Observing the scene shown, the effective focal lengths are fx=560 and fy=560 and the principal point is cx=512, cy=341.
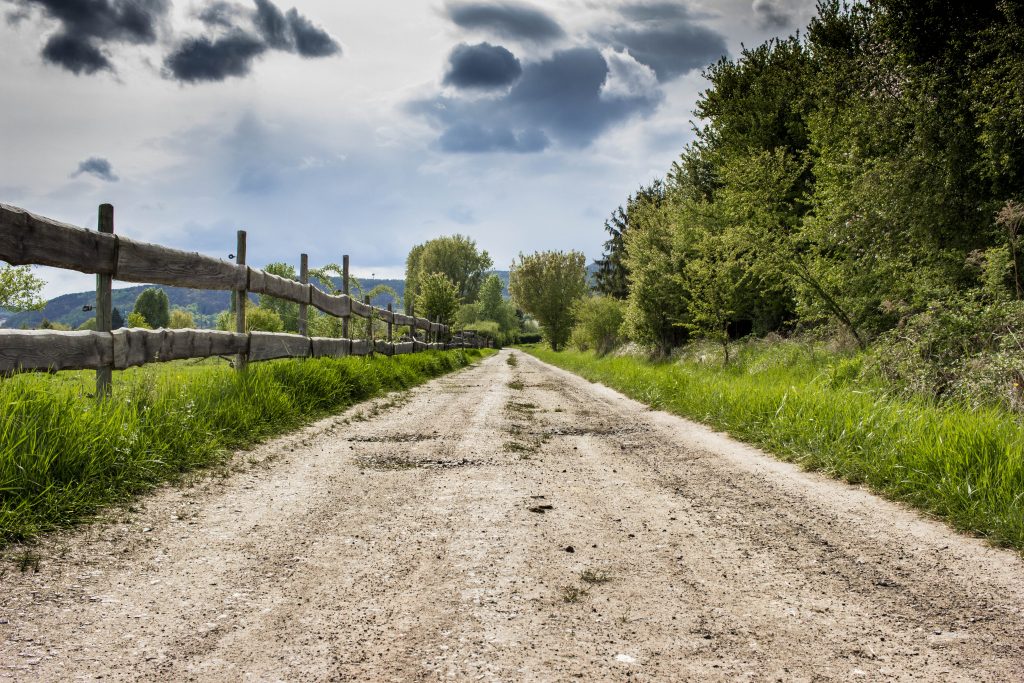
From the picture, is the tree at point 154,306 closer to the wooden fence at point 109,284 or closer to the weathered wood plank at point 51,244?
the wooden fence at point 109,284

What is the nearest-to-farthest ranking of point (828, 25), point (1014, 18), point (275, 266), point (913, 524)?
1. point (913, 524)
2. point (1014, 18)
3. point (828, 25)
4. point (275, 266)

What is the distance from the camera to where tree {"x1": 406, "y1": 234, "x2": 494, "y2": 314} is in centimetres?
7531

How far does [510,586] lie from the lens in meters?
2.14

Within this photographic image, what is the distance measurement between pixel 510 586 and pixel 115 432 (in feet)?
9.38

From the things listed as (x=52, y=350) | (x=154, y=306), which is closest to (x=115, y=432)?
(x=52, y=350)

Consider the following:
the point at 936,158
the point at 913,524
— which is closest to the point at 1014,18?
the point at 936,158

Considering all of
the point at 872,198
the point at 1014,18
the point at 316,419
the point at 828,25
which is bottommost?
the point at 316,419

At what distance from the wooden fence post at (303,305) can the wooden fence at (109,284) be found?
1.11 metres

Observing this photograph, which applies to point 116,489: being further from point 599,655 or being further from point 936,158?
point 936,158

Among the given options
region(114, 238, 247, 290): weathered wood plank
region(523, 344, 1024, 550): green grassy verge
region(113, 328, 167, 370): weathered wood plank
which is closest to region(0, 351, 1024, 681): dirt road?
region(523, 344, 1024, 550): green grassy verge

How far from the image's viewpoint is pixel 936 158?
7.76 meters

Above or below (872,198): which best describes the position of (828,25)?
above

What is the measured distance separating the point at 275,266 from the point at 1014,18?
241 ft

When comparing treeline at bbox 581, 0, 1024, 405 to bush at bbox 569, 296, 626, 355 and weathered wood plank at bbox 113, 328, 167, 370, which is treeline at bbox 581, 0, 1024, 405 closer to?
weathered wood plank at bbox 113, 328, 167, 370
